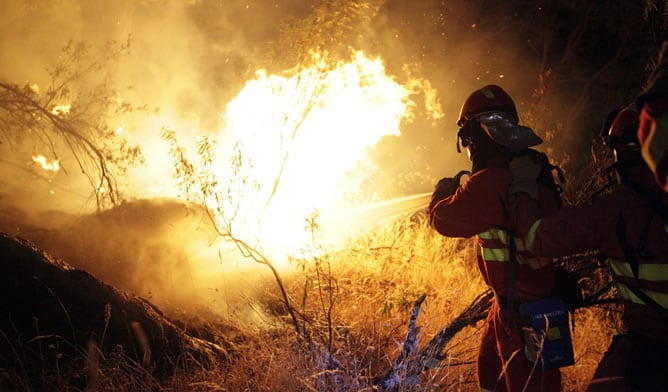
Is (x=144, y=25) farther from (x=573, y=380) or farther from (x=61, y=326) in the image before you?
(x=573, y=380)

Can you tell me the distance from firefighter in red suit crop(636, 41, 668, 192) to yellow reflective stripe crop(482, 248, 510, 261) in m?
0.93

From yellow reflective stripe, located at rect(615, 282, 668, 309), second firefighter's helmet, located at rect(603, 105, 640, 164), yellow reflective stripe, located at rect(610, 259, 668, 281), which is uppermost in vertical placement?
second firefighter's helmet, located at rect(603, 105, 640, 164)

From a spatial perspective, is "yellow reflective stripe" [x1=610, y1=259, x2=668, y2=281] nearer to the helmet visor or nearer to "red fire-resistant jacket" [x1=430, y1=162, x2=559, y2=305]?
"red fire-resistant jacket" [x1=430, y1=162, x2=559, y2=305]

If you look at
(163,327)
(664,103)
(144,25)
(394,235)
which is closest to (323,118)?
(394,235)

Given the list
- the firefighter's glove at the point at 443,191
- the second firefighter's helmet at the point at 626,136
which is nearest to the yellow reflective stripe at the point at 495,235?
the firefighter's glove at the point at 443,191

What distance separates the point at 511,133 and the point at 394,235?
181 inches

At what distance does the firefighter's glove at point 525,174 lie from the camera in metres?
2.17

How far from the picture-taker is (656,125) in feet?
4.92

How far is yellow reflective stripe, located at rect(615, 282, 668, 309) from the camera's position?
68.8 inches

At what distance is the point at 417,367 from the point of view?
2.88 m

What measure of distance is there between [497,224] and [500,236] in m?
0.11

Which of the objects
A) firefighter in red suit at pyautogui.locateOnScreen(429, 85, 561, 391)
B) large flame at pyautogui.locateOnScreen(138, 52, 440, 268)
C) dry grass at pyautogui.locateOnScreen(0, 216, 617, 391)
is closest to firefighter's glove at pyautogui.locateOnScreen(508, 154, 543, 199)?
firefighter in red suit at pyautogui.locateOnScreen(429, 85, 561, 391)

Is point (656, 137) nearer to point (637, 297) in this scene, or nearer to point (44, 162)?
point (637, 297)

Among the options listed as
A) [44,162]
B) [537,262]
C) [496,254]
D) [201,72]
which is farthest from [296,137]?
[44,162]
